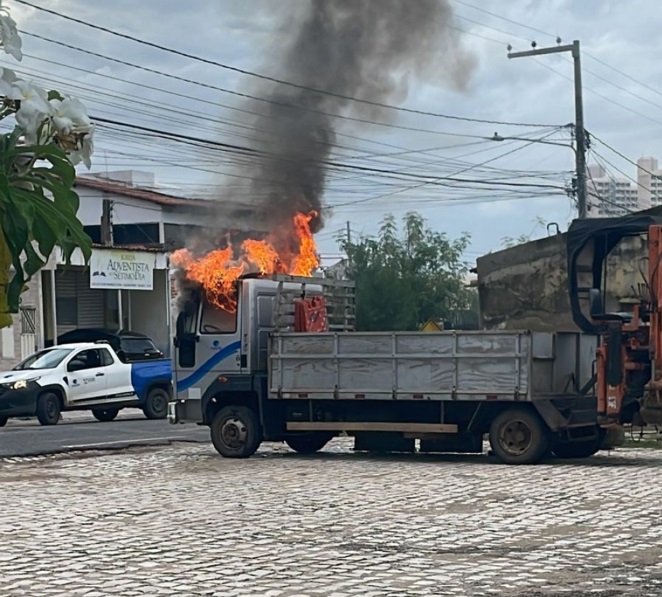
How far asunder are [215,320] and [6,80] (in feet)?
52.0

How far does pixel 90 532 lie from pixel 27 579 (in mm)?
2229

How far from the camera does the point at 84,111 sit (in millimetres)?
2715

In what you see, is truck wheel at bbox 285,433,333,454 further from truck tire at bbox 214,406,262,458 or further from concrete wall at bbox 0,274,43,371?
concrete wall at bbox 0,274,43,371

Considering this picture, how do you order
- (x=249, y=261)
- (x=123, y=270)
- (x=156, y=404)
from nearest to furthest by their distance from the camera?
1. (x=249, y=261)
2. (x=156, y=404)
3. (x=123, y=270)

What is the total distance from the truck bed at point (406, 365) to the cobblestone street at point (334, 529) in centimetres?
103

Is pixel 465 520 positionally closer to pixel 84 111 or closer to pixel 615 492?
pixel 615 492

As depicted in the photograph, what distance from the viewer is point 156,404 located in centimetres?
2895

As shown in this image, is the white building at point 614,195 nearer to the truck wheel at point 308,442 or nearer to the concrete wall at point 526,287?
the concrete wall at point 526,287

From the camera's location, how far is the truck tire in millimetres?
18000

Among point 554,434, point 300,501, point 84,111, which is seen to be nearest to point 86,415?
point 554,434

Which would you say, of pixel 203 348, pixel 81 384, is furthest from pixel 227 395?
pixel 81 384

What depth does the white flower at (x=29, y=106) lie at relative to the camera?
2545mm

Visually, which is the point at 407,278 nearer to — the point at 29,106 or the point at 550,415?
the point at 550,415

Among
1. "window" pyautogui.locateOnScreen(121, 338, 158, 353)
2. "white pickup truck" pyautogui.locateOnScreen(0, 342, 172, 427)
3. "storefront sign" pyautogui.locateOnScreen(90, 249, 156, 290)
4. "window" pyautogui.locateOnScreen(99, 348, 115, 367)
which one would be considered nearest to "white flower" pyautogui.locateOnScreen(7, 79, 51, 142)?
"white pickup truck" pyautogui.locateOnScreen(0, 342, 172, 427)
